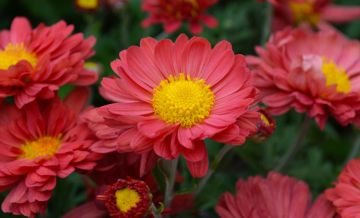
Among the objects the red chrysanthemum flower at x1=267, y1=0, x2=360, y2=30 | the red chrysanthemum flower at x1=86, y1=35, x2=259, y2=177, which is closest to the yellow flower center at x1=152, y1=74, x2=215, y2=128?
the red chrysanthemum flower at x1=86, y1=35, x2=259, y2=177

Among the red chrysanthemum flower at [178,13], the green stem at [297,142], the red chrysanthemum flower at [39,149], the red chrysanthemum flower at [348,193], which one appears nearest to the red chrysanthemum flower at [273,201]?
the red chrysanthemum flower at [348,193]

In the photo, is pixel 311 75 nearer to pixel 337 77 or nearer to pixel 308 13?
pixel 337 77

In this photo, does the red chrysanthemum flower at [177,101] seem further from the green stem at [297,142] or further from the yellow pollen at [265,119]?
the green stem at [297,142]

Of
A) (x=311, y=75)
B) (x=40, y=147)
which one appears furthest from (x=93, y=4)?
(x=311, y=75)

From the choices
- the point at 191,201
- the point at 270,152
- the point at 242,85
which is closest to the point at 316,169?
the point at 270,152

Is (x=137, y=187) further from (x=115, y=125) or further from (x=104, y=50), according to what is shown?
(x=104, y=50)

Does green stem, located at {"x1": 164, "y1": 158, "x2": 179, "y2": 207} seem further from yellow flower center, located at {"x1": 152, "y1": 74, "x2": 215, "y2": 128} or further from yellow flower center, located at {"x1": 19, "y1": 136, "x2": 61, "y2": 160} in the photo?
yellow flower center, located at {"x1": 19, "y1": 136, "x2": 61, "y2": 160}
